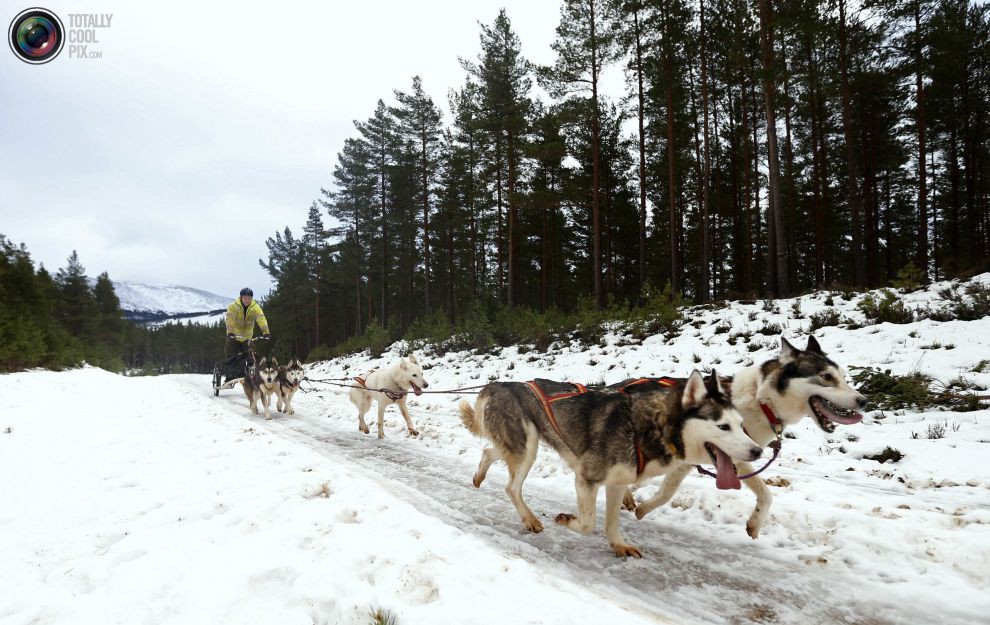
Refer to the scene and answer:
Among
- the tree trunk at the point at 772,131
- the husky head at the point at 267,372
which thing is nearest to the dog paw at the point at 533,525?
the husky head at the point at 267,372

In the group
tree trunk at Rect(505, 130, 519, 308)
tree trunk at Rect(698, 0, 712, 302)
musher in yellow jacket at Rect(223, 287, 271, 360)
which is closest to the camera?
musher in yellow jacket at Rect(223, 287, 271, 360)

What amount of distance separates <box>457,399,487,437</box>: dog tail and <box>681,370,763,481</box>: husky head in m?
2.18

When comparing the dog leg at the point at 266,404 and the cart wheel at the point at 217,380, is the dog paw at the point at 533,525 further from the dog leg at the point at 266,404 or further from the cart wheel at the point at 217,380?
the cart wheel at the point at 217,380

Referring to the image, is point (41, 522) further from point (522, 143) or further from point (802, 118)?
point (802, 118)

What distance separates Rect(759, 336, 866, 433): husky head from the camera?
3641mm

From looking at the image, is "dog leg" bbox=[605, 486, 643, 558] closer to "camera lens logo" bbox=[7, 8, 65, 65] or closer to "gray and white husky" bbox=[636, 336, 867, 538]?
"gray and white husky" bbox=[636, 336, 867, 538]

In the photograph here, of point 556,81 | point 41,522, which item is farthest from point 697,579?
point 556,81

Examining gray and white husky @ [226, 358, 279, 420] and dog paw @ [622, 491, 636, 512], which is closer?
dog paw @ [622, 491, 636, 512]

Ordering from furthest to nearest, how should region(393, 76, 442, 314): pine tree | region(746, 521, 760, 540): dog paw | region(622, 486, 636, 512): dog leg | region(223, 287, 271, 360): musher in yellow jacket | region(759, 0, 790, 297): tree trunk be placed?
1. region(393, 76, 442, 314): pine tree
2. region(759, 0, 790, 297): tree trunk
3. region(223, 287, 271, 360): musher in yellow jacket
4. region(622, 486, 636, 512): dog leg
5. region(746, 521, 760, 540): dog paw

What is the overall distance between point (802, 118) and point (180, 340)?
11576 centimetres

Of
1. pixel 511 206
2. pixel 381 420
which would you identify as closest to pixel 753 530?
pixel 381 420

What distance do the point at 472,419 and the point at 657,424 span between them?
7.14 ft

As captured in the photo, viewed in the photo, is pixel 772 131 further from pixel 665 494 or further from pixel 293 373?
pixel 293 373

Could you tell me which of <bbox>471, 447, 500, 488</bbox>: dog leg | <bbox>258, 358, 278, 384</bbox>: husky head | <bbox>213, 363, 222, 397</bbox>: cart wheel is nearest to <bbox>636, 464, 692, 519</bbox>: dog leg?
<bbox>471, 447, 500, 488</bbox>: dog leg
